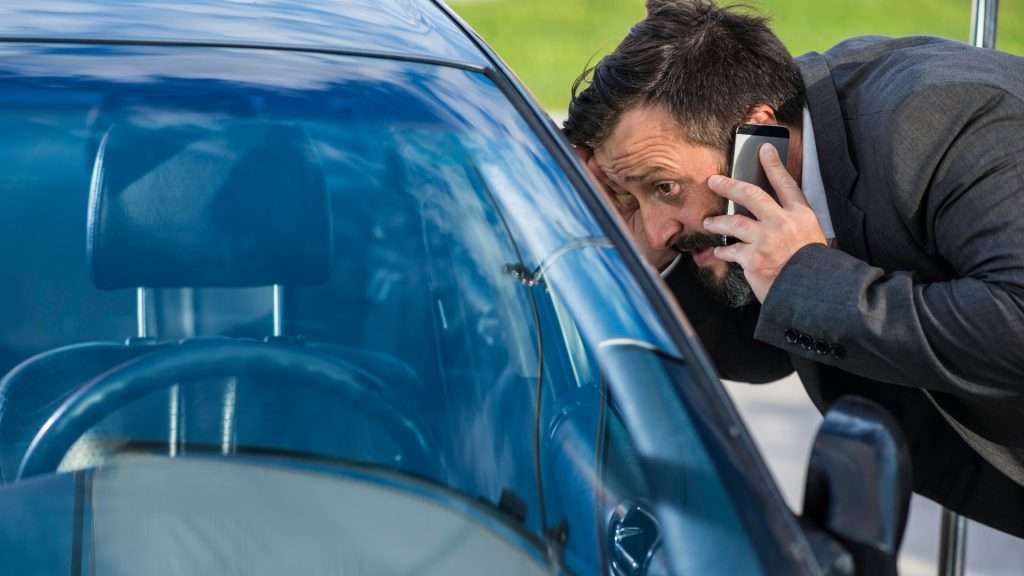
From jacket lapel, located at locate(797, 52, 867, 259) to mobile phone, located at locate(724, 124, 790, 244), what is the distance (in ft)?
0.20

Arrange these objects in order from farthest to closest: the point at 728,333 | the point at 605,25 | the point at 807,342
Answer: the point at 605,25, the point at 728,333, the point at 807,342

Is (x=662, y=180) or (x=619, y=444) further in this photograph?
(x=662, y=180)

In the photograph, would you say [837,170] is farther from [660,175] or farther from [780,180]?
[660,175]

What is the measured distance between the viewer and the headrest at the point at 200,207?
63.2 inches

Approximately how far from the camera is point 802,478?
4215mm

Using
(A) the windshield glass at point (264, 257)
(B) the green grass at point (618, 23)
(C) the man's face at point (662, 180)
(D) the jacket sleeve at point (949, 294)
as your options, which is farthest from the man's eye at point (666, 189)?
(B) the green grass at point (618, 23)

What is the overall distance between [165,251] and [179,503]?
1.05ft

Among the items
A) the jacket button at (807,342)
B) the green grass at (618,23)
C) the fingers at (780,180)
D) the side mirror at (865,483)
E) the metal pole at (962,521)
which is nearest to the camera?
the side mirror at (865,483)

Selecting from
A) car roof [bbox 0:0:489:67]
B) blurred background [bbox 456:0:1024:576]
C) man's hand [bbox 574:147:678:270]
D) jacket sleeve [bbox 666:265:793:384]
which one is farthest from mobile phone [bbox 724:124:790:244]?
blurred background [bbox 456:0:1024:576]

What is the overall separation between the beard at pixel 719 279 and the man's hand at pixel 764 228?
9cm

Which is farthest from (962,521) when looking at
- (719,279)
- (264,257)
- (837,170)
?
(264,257)

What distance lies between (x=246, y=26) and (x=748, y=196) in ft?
2.44

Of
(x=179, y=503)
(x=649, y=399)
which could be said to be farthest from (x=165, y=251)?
(x=649, y=399)

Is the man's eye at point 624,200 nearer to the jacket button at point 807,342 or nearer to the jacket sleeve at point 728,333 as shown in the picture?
the jacket sleeve at point 728,333
